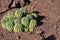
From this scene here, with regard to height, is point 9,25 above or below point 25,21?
below

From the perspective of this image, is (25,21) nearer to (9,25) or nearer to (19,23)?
(19,23)

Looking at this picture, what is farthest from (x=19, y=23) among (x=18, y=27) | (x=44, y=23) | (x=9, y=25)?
(x=44, y=23)

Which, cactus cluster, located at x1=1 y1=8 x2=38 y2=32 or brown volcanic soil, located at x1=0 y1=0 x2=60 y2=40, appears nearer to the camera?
brown volcanic soil, located at x1=0 y1=0 x2=60 y2=40

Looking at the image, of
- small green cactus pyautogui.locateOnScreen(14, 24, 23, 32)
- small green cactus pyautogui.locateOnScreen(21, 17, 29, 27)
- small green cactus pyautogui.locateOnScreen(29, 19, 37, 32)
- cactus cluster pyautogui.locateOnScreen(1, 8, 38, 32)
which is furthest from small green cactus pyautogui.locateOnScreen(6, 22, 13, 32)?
small green cactus pyautogui.locateOnScreen(29, 19, 37, 32)

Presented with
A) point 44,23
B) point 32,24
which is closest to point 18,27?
point 32,24

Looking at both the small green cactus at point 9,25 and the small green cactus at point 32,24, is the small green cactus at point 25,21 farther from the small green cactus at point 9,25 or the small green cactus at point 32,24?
the small green cactus at point 9,25

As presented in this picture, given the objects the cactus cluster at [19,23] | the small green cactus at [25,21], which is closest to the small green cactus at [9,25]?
the cactus cluster at [19,23]

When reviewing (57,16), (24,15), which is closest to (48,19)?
(57,16)

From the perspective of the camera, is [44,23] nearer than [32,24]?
No

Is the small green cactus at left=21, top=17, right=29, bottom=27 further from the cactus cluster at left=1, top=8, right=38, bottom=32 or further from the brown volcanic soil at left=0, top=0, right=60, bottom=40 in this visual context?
the brown volcanic soil at left=0, top=0, right=60, bottom=40
